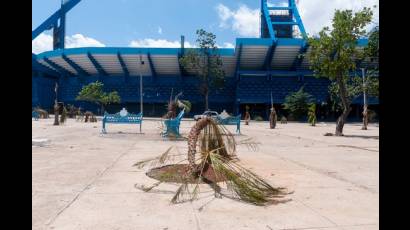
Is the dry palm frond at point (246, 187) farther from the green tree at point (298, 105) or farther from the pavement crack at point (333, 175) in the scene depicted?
the green tree at point (298, 105)

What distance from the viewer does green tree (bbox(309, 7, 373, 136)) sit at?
18.5 metres

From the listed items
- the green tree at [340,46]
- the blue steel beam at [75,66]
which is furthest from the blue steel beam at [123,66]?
the green tree at [340,46]

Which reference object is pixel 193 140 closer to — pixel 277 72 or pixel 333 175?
pixel 333 175

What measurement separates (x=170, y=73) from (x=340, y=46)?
1821 inches

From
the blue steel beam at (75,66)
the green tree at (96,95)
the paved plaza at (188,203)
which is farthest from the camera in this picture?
the blue steel beam at (75,66)

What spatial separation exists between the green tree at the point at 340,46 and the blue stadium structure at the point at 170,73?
32.4 meters

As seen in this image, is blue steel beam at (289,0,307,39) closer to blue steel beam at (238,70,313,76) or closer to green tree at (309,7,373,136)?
blue steel beam at (238,70,313,76)

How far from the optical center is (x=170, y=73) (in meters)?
63.1

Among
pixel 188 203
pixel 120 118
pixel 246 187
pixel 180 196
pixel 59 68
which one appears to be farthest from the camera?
pixel 59 68

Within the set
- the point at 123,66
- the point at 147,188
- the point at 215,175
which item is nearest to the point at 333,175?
the point at 215,175

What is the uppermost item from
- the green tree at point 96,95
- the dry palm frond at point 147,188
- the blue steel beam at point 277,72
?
the blue steel beam at point 277,72

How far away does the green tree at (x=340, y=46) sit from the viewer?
18.5m

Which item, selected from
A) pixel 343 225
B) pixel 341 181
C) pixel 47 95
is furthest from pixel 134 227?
pixel 47 95
